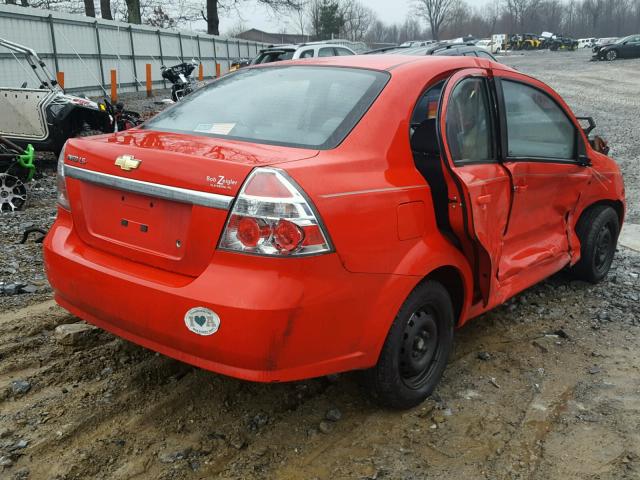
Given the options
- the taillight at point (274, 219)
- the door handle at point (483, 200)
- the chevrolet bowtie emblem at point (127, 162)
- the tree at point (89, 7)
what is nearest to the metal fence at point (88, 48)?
the tree at point (89, 7)

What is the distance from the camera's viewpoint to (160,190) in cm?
265

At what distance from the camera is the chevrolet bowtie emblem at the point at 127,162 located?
276 centimetres

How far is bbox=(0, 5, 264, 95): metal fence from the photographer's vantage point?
54.9 ft

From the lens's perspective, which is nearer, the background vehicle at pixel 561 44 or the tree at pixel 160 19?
the tree at pixel 160 19

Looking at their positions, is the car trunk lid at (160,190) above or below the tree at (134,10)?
below

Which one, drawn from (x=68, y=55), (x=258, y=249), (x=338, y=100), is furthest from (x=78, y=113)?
(x=68, y=55)

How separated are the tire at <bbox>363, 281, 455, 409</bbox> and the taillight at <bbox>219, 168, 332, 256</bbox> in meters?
0.69

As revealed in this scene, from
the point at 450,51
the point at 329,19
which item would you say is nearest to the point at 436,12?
the point at 329,19

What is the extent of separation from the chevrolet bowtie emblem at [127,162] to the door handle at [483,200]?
66.9 inches

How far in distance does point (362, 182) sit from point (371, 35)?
118647 millimetres

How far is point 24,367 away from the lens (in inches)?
134

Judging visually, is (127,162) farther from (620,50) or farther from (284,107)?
(620,50)

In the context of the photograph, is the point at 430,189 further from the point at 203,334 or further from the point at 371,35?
the point at 371,35

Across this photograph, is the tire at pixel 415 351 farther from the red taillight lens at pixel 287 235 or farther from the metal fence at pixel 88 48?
the metal fence at pixel 88 48
